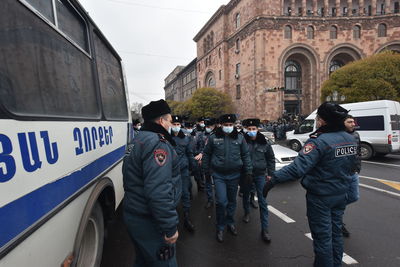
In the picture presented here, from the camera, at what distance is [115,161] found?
312cm

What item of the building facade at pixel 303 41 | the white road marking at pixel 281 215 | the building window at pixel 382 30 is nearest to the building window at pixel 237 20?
the building facade at pixel 303 41

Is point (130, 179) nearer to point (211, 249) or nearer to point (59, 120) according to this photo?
point (59, 120)

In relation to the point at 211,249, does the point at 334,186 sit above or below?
above

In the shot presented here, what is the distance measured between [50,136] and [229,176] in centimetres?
247

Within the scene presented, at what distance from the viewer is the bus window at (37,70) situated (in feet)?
4.20

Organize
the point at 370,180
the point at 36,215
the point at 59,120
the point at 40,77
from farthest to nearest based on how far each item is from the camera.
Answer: the point at 370,180, the point at 59,120, the point at 40,77, the point at 36,215

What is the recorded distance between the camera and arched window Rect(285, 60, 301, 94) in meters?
31.4

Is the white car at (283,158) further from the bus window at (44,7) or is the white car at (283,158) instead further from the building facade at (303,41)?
the building facade at (303,41)

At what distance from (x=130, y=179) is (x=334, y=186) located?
2.06 m

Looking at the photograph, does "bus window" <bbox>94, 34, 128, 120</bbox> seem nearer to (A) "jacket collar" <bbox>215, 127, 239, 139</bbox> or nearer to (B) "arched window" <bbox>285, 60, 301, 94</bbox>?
(A) "jacket collar" <bbox>215, 127, 239, 139</bbox>

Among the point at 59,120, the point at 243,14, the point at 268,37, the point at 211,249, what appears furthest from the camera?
the point at 243,14

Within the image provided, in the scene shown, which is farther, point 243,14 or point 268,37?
point 243,14

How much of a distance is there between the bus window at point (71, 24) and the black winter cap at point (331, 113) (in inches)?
107

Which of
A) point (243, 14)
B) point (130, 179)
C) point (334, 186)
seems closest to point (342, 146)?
point (334, 186)
